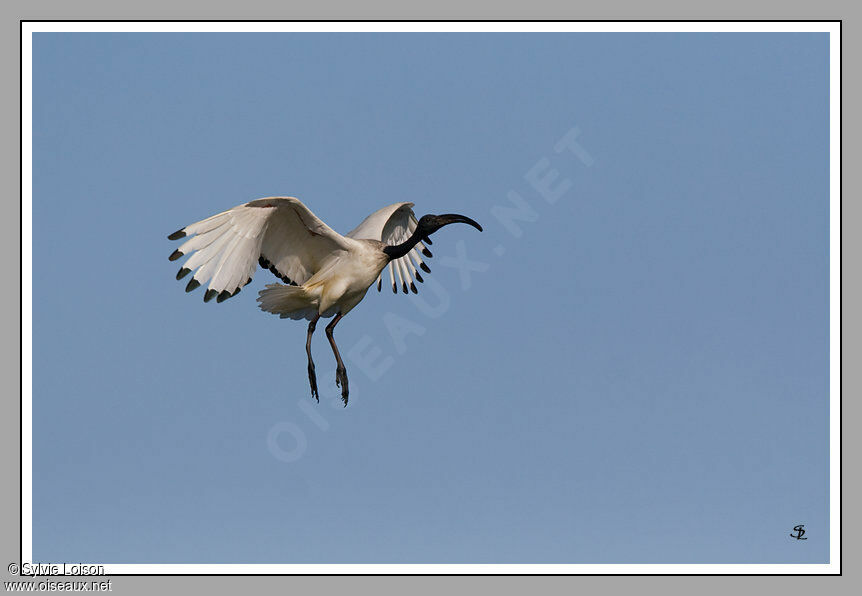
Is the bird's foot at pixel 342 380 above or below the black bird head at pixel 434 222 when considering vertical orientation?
below

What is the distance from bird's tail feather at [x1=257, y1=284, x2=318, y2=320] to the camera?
15758mm

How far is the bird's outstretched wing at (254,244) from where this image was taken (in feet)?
48.3

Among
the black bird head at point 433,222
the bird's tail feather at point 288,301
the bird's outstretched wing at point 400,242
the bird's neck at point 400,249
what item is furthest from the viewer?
the bird's outstretched wing at point 400,242

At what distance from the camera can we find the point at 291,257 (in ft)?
52.5

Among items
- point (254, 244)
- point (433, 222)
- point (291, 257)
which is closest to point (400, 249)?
point (433, 222)

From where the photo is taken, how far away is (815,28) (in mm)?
17047

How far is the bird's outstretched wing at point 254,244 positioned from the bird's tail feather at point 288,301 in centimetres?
29

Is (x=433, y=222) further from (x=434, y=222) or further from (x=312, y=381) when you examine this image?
(x=312, y=381)

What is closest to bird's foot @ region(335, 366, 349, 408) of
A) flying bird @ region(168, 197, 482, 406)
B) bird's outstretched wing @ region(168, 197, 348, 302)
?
flying bird @ region(168, 197, 482, 406)

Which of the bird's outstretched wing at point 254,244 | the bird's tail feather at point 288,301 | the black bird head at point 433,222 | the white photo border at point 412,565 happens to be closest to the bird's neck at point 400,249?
the black bird head at point 433,222

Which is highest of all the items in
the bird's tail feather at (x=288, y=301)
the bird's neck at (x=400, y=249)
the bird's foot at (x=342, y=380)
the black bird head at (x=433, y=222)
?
the black bird head at (x=433, y=222)

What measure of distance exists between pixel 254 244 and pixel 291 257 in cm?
86

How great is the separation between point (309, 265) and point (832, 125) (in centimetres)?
875

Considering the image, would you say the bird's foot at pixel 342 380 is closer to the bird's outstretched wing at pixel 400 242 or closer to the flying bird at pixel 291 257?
the flying bird at pixel 291 257
